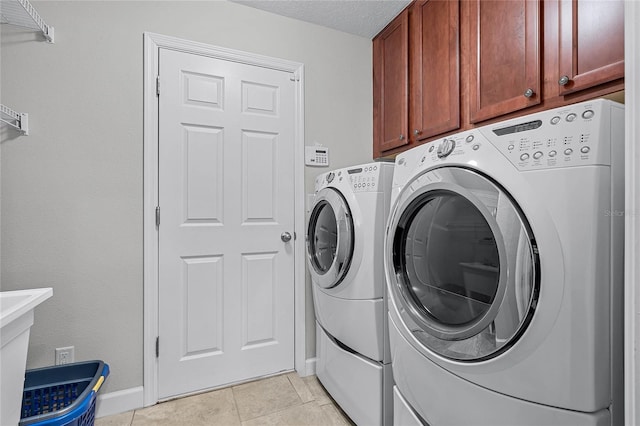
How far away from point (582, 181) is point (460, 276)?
41 cm

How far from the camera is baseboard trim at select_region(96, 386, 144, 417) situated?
1583 mm

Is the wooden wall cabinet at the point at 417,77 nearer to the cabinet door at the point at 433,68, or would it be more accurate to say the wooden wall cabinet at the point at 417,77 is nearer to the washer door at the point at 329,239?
the cabinet door at the point at 433,68

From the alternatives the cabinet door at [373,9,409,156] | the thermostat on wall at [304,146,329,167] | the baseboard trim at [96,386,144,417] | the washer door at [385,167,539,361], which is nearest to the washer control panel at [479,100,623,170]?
the washer door at [385,167,539,361]

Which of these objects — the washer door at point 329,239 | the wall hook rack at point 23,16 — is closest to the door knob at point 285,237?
the washer door at point 329,239

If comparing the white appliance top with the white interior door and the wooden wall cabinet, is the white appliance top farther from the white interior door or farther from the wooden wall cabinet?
the white interior door

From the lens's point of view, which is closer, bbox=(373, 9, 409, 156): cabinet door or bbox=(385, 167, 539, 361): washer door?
bbox=(385, 167, 539, 361): washer door

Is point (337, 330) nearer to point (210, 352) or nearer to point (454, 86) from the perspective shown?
point (210, 352)

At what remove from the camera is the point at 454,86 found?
1.56 metres

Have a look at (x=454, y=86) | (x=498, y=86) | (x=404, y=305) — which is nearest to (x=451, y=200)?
(x=404, y=305)

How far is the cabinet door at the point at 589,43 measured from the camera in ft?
3.26

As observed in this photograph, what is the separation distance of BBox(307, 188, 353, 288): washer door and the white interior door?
26 cm

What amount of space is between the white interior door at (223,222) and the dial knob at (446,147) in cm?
119

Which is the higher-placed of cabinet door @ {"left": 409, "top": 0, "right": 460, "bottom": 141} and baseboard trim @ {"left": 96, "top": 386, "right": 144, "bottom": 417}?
cabinet door @ {"left": 409, "top": 0, "right": 460, "bottom": 141}

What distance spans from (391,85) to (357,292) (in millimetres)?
1430
